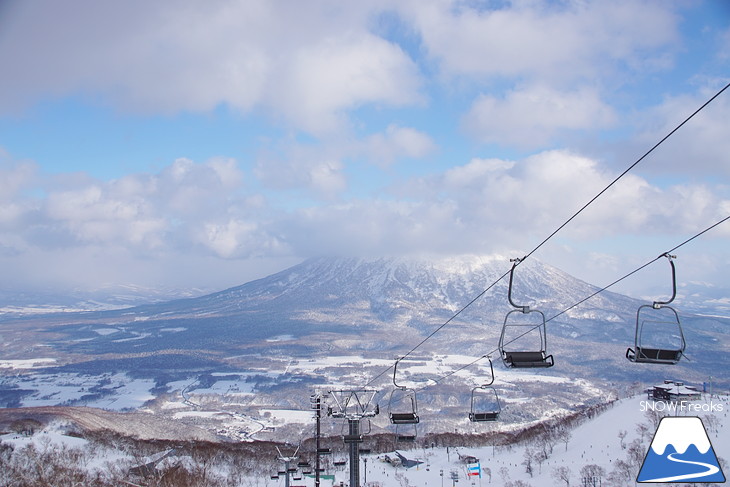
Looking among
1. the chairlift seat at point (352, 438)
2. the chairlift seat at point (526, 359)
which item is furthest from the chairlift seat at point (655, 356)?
the chairlift seat at point (352, 438)

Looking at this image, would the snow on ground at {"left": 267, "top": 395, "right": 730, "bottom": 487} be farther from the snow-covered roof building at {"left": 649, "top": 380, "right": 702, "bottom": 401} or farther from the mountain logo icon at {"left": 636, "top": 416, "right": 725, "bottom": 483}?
the mountain logo icon at {"left": 636, "top": 416, "right": 725, "bottom": 483}

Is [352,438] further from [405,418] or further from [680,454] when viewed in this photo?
[680,454]

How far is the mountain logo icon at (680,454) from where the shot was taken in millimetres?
14438

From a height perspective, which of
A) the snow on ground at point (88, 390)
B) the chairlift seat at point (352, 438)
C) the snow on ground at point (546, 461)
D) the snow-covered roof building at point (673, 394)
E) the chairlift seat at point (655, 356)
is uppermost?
the chairlift seat at point (655, 356)

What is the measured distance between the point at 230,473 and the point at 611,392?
297ft

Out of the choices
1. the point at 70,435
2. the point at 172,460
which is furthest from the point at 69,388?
the point at 172,460

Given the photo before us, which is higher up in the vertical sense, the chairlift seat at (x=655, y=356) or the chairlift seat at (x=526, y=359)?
the chairlift seat at (x=655, y=356)

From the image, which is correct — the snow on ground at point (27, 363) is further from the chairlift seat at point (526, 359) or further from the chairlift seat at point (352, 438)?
the chairlift seat at point (526, 359)

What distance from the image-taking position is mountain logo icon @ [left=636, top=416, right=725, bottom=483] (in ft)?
47.4

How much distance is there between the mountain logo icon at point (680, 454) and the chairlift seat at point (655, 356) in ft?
11.0

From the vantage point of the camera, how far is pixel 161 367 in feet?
480

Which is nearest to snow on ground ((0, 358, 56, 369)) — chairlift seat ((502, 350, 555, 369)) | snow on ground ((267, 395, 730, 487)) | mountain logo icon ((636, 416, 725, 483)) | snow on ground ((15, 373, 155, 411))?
snow on ground ((15, 373, 155, 411))

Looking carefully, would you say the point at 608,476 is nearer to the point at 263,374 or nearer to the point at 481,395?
the point at 481,395

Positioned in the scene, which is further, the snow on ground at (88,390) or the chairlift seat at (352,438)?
the snow on ground at (88,390)
